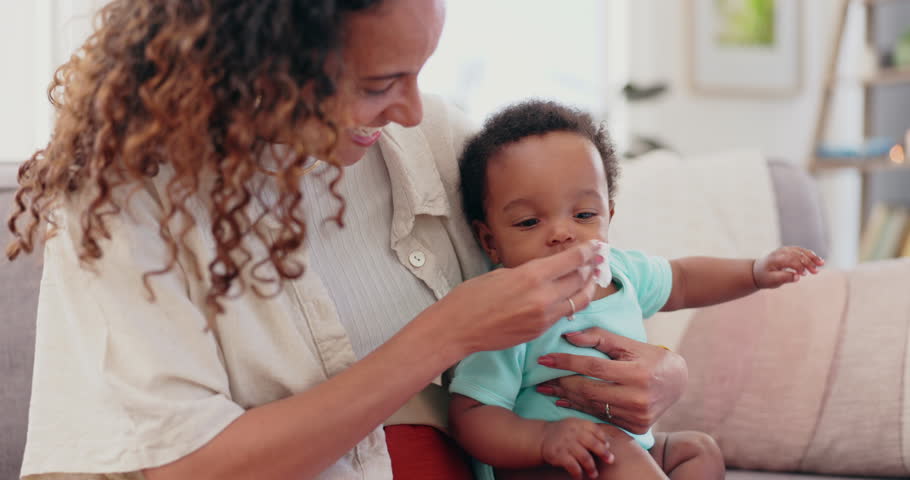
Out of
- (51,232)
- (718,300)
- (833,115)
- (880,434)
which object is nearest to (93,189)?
(51,232)

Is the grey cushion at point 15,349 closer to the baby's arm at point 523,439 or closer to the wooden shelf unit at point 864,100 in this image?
the baby's arm at point 523,439

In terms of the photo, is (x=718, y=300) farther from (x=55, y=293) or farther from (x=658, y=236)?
(x=55, y=293)

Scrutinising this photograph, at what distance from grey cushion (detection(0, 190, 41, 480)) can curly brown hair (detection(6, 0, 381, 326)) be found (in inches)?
18.4

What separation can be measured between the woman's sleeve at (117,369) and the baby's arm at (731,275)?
30.7 inches

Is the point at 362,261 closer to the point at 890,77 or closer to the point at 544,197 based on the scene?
the point at 544,197

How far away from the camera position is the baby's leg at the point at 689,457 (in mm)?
1218

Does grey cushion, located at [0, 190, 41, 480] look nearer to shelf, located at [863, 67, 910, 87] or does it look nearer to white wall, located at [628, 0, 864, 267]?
white wall, located at [628, 0, 864, 267]

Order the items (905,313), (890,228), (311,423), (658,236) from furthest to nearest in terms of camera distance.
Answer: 1. (890,228)
2. (658,236)
3. (905,313)
4. (311,423)

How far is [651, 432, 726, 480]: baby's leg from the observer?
122 centimetres

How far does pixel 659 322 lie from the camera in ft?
5.91

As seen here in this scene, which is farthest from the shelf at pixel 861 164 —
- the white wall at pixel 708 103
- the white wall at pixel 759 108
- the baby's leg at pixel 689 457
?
the baby's leg at pixel 689 457

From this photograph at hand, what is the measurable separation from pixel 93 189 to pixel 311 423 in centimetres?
34

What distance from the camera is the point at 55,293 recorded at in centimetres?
94

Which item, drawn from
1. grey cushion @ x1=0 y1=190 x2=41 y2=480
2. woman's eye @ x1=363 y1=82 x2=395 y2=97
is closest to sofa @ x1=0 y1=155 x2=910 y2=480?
grey cushion @ x1=0 y1=190 x2=41 y2=480
